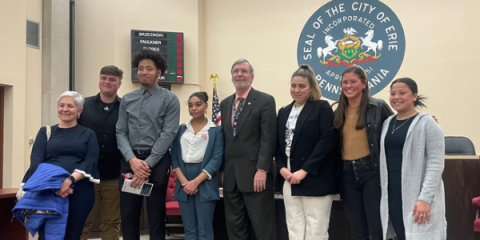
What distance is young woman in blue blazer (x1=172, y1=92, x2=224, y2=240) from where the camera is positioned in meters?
3.08

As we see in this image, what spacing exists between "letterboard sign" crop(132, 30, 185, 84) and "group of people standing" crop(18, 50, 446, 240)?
312 cm

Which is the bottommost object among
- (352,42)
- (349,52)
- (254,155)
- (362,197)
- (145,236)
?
(145,236)

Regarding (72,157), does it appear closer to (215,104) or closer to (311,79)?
(311,79)

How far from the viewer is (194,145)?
3.18 metres

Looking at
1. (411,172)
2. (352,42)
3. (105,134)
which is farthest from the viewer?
(352,42)

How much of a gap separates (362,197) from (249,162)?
2.65 ft

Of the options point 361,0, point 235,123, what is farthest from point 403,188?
point 361,0

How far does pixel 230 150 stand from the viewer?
3094mm

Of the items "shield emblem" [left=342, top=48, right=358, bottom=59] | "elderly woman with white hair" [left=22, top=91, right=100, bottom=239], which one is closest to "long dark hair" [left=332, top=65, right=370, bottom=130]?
"elderly woman with white hair" [left=22, top=91, right=100, bottom=239]

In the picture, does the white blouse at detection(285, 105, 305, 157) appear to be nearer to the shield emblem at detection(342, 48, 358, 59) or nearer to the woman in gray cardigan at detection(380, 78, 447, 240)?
the woman in gray cardigan at detection(380, 78, 447, 240)

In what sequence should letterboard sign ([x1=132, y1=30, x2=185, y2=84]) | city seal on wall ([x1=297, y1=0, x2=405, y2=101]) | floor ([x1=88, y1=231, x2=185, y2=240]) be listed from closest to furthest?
floor ([x1=88, y1=231, x2=185, y2=240]), city seal on wall ([x1=297, y1=0, x2=405, y2=101]), letterboard sign ([x1=132, y1=30, x2=185, y2=84])

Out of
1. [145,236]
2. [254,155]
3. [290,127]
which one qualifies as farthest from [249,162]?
[145,236]

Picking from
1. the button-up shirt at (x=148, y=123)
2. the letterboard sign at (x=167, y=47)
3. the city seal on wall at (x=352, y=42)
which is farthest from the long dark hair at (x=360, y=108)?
the letterboard sign at (x=167, y=47)

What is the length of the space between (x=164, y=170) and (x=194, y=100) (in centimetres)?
57
